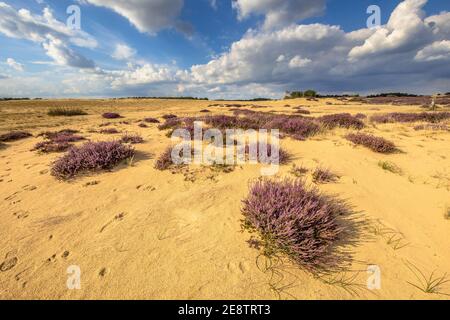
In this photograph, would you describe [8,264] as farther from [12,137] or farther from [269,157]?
[12,137]

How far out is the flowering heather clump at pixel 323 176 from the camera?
4.98 metres

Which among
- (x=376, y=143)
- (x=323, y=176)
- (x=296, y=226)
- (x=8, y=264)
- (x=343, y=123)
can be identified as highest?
(x=343, y=123)

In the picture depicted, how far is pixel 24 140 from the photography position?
9828 millimetres

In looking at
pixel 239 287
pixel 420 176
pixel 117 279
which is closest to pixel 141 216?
pixel 117 279

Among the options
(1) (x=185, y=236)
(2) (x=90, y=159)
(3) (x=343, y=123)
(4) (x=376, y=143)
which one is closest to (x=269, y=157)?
(1) (x=185, y=236)

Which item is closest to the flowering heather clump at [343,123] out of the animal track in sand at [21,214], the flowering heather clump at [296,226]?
the flowering heather clump at [296,226]

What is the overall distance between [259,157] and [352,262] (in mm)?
3486

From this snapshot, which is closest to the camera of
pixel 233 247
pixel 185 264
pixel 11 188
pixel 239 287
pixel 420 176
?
pixel 239 287

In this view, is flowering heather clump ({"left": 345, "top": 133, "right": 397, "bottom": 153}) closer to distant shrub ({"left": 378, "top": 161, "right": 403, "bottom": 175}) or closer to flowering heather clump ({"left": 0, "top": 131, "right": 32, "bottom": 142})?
distant shrub ({"left": 378, "top": 161, "right": 403, "bottom": 175})

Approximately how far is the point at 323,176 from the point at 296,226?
239 centimetres

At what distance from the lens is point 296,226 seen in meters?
3.04

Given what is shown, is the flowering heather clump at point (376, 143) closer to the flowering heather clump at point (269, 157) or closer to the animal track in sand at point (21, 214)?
the flowering heather clump at point (269, 157)

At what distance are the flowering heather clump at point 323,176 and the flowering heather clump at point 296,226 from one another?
1.42 meters
